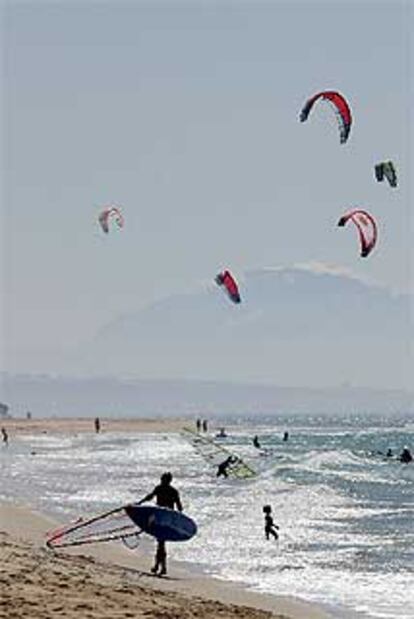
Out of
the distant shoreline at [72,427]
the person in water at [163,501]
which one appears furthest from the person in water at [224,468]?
the distant shoreline at [72,427]

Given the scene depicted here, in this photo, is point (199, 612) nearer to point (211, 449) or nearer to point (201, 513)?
point (201, 513)

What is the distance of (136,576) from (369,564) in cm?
387

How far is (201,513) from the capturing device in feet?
72.4

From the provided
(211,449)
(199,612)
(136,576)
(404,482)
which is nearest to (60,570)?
(136,576)

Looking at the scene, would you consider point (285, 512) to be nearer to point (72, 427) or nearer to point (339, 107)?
point (339, 107)

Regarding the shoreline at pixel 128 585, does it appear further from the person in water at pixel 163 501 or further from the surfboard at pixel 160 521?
the surfboard at pixel 160 521

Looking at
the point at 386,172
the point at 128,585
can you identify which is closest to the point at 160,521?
the point at 128,585

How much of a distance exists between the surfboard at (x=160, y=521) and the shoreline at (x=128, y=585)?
0.46m

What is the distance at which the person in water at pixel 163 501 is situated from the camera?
1354 centimetres

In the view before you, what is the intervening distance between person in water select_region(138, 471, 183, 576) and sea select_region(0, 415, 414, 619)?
2.96 ft

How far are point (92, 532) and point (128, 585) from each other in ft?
19.9

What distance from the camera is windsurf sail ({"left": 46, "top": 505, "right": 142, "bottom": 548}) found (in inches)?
619

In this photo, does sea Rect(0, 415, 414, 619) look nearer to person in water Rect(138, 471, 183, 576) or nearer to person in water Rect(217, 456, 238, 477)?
person in water Rect(217, 456, 238, 477)

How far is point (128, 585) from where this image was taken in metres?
11.5
